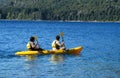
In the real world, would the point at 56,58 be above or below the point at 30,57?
below

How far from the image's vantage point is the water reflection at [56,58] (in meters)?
38.5

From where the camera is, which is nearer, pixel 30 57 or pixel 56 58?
pixel 56 58

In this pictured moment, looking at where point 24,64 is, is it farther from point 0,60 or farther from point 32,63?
point 0,60

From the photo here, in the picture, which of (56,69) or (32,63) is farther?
(32,63)

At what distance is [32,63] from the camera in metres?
37.0

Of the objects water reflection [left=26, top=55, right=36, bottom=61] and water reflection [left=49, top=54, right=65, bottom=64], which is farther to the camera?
water reflection [left=26, top=55, right=36, bottom=61]

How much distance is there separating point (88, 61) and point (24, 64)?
246 inches

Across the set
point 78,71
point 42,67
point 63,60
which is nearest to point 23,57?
point 63,60

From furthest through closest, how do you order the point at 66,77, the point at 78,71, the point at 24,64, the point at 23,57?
1. the point at 23,57
2. the point at 24,64
3. the point at 78,71
4. the point at 66,77

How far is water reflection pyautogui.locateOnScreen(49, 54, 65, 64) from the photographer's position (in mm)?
38472

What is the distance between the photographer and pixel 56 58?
133 ft

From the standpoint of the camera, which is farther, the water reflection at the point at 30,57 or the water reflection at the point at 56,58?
the water reflection at the point at 30,57

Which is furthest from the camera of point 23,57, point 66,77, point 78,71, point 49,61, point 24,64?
point 23,57

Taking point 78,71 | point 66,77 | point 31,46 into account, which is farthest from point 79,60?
point 66,77
